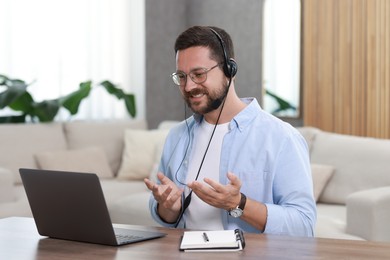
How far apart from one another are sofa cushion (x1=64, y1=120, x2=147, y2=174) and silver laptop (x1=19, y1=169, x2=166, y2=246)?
3315 millimetres

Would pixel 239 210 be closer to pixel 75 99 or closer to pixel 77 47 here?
pixel 75 99

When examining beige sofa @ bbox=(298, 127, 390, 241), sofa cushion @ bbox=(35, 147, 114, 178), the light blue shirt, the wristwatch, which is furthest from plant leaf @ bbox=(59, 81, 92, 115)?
the wristwatch

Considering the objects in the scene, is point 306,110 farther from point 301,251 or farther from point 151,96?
point 301,251

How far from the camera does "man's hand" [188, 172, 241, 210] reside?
1841 mm

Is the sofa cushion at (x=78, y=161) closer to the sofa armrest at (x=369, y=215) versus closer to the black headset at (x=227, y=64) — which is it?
the sofa armrest at (x=369, y=215)

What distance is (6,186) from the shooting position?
4.38 m

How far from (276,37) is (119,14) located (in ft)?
4.41

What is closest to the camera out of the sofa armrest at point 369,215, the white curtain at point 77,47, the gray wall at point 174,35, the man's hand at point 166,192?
the man's hand at point 166,192

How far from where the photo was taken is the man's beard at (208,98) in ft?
6.97

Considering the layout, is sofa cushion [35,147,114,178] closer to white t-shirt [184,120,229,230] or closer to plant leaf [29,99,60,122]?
plant leaf [29,99,60,122]

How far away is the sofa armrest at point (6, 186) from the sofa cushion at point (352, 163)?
5.77ft

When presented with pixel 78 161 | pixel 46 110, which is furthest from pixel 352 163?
pixel 46 110

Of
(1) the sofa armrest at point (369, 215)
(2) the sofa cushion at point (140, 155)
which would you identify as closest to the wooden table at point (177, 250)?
(1) the sofa armrest at point (369, 215)

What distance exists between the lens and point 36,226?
6.64ft
